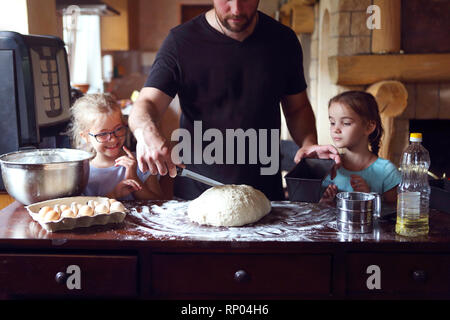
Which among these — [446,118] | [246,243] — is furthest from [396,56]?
[246,243]

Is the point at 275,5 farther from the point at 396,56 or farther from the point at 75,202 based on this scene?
the point at 75,202

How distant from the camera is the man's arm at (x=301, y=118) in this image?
2.01 m

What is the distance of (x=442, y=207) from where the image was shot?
4.98ft

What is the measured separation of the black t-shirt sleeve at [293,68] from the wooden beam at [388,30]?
1.48 metres

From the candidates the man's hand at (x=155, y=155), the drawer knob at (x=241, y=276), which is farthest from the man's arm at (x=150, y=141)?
the drawer knob at (x=241, y=276)

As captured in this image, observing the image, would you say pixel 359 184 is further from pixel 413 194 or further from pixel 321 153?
pixel 413 194

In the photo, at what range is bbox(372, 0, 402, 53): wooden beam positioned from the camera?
10.4 ft

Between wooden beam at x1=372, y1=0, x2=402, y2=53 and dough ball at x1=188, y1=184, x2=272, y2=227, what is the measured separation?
2.22 metres

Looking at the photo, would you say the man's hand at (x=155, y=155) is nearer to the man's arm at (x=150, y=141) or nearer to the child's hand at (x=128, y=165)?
the man's arm at (x=150, y=141)

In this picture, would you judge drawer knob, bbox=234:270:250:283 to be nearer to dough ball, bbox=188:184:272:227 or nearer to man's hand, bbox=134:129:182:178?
dough ball, bbox=188:184:272:227

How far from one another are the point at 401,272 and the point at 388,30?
2.39 m

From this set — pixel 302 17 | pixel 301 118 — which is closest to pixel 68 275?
pixel 301 118

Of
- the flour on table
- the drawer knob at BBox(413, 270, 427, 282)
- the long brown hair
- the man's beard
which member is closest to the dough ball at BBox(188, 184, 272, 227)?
the flour on table
